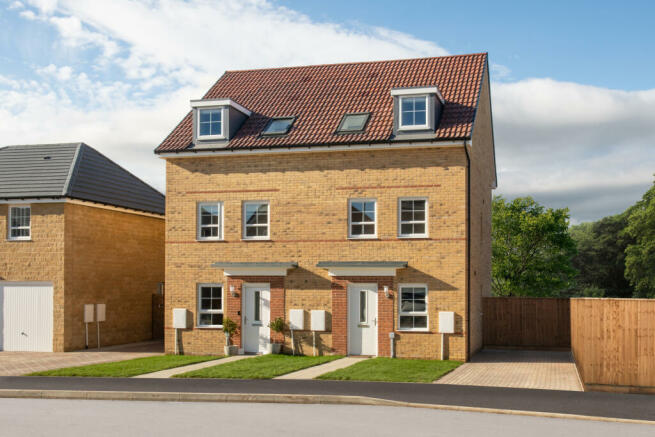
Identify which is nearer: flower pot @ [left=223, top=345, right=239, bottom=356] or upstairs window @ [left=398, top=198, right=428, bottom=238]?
upstairs window @ [left=398, top=198, right=428, bottom=238]

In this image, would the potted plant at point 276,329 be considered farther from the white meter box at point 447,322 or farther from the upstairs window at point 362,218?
the white meter box at point 447,322

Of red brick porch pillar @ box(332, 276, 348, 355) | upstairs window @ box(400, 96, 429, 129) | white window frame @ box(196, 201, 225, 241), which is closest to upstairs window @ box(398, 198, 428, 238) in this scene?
upstairs window @ box(400, 96, 429, 129)

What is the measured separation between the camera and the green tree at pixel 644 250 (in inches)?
1912

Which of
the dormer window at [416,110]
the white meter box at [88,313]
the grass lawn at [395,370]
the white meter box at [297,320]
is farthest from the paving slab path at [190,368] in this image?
the dormer window at [416,110]

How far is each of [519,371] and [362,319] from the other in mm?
5319

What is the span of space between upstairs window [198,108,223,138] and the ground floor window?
5.09 metres

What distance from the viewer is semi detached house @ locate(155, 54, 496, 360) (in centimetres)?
2225

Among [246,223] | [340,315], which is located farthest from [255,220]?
[340,315]

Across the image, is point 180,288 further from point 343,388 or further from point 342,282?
point 343,388

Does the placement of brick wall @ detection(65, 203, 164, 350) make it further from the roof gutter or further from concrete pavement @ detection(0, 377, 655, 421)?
concrete pavement @ detection(0, 377, 655, 421)

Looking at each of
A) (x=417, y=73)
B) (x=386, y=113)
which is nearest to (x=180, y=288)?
(x=386, y=113)

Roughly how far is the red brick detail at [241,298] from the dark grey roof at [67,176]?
22.3 ft

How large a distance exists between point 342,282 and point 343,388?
296 inches

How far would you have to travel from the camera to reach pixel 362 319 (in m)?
22.8
